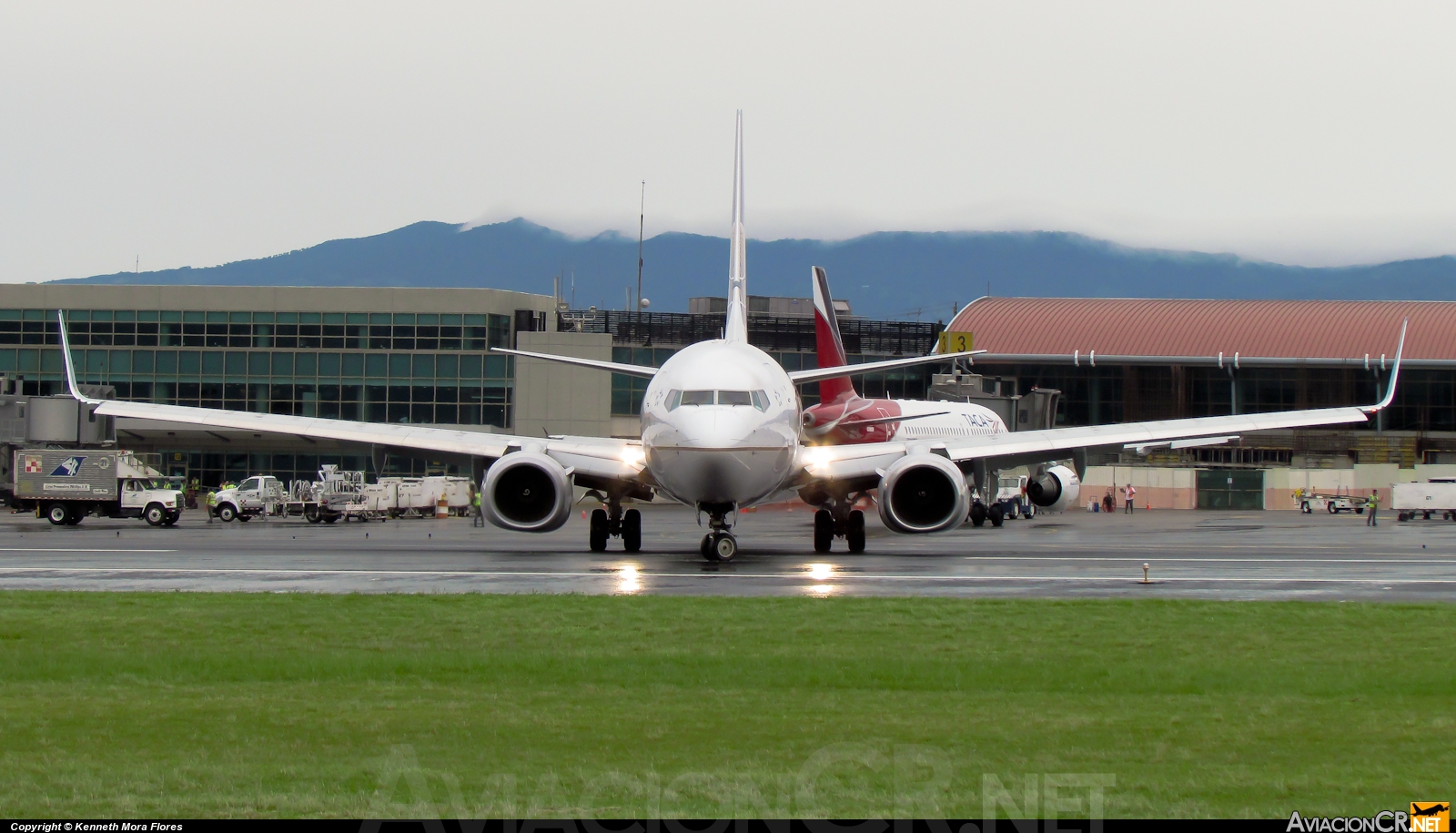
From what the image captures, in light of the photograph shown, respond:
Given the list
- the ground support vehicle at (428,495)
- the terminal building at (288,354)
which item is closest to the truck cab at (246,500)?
the ground support vehicle at (428,495)

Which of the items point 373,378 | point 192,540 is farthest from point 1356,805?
point 373,378

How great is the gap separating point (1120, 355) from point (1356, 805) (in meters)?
103

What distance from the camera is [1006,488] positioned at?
66.6 m

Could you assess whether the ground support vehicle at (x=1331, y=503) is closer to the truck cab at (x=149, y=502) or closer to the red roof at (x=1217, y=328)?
the red roof at (x=1217, y=328)

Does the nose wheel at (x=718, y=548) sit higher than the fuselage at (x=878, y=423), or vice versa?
the fuselage at (x=878, y=423)

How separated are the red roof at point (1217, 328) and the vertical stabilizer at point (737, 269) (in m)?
69.4

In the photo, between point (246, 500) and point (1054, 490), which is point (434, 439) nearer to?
Answer: point (246, 500)

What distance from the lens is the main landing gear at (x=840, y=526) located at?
102 ft

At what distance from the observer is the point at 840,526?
31656 mm

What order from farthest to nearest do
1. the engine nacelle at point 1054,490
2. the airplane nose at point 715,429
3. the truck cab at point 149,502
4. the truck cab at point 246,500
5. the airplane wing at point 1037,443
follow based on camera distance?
the truck cab at point 246,500
the engine nacelle at point 1054,490
the truck cab at point 149,502
the airplane wing at point 1037,443
the airplane nose at point 715,429

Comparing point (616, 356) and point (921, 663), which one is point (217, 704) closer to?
point (921, 663)

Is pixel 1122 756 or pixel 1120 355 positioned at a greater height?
pixel 1120 355

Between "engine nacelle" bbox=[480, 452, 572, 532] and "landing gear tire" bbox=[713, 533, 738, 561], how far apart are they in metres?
3.08

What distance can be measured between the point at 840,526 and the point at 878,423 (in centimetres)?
2146
